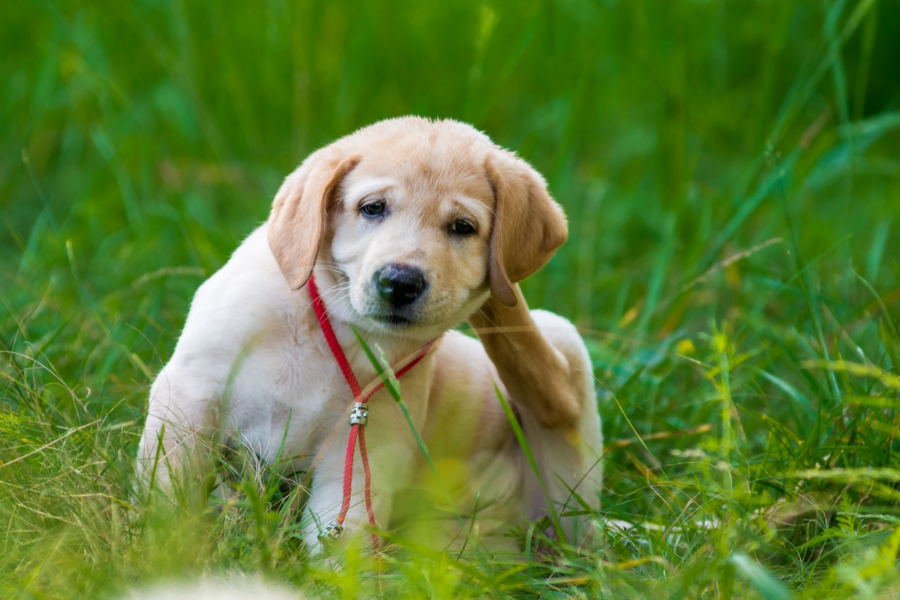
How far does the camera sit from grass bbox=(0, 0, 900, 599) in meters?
2.24

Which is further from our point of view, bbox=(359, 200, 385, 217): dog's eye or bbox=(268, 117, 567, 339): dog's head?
bbox=(359, 200, 385, 217): dog's eye

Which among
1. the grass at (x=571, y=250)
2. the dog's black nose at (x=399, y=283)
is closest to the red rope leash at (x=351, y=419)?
the grass at (x=571, y=250)

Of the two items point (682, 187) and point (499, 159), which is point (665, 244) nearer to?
point (682, 187)

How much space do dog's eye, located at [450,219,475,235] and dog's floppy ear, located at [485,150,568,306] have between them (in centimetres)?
8

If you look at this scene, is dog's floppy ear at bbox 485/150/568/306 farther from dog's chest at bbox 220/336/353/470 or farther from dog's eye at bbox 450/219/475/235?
dog's chest at bbox 220/336/353/470

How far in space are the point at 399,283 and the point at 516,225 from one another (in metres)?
0.50

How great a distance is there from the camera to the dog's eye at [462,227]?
2686 mm

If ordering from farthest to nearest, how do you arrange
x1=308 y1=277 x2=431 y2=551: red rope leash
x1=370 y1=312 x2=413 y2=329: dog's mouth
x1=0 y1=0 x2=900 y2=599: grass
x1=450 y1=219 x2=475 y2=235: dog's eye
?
x1=450 y1=219 x2=475 y2=235: dog's eye → x1=370 y1=312 x2=413 y2=329: dog's mouth → x1=308 y1=277 x2=431 y2=551: red rope leash → x1=0 y1=0 x2=900 y2=599: grass

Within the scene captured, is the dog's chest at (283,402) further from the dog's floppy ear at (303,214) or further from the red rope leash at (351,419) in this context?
the dog's floppy ear at (303,214)

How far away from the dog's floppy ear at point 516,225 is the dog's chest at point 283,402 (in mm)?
595

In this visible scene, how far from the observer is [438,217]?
8.67 feet

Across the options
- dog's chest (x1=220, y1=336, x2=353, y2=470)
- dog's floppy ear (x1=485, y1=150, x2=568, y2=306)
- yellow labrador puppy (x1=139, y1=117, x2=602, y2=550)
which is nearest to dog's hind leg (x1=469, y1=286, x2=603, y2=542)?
yellow labrador puppy (x1=139, y1=117, x2=602, y2=550)

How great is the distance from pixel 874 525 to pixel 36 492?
7.75ft

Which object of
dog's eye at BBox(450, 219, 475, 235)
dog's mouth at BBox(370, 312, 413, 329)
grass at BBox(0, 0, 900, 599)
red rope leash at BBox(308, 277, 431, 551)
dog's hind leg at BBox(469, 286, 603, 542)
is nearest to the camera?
grass at BBox(0, 0, 900, 599)
